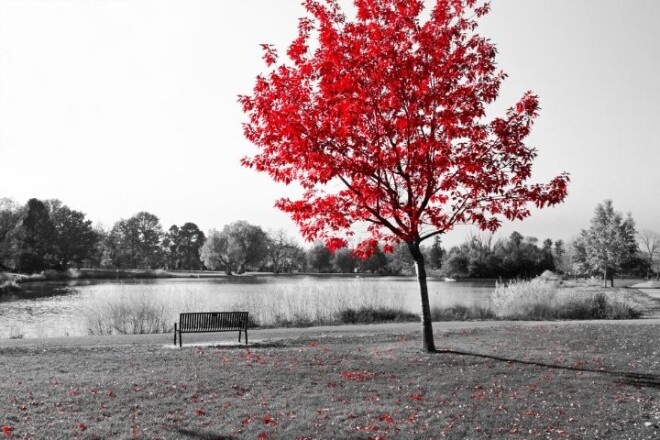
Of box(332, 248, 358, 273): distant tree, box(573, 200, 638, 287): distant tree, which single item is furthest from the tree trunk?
box(332, 248, 358, 273): distant tree

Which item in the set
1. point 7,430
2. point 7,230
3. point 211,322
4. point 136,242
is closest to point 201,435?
point 7,430

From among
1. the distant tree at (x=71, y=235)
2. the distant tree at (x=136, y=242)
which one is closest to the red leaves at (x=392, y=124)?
the distant tree at (x=71, y=235)

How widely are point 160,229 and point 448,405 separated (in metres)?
120

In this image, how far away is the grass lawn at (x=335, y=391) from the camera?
7477 millimetres

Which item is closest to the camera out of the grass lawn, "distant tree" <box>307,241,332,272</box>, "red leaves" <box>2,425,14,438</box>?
"red leaves" <box>2,425,14,438</box>

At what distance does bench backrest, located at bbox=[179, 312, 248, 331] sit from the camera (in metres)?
15.1

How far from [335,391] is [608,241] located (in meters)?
55.9

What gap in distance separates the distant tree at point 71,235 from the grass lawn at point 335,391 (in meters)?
81.5

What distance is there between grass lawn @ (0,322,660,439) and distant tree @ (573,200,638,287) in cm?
4757

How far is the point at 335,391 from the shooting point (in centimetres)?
945

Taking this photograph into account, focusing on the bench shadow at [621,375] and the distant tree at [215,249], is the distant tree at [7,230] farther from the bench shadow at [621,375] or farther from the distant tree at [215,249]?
the bench shadow at [621,375]

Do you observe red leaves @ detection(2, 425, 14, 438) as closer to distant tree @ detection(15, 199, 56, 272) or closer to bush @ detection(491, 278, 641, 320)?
bush @ detection(491, 278, 641, 320)

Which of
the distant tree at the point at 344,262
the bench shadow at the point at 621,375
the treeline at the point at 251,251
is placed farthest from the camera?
the distant tree at the point at 344,262

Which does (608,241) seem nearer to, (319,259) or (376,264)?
(376,264)
